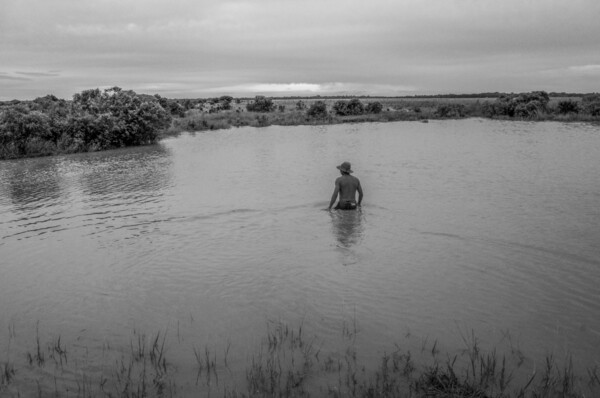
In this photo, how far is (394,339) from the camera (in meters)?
6.25

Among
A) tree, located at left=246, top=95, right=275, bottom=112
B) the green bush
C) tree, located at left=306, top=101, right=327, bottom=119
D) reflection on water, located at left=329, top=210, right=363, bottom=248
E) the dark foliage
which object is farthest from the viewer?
tree, located at left=246, top=95, right=275, bottom=112

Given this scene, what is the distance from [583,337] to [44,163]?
25.3 m

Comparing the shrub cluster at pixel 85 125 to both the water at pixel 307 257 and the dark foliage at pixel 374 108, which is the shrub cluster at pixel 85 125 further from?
the dark foliage at pixel 374 108

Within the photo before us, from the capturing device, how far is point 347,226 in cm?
1188

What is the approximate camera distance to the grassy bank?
5031mm

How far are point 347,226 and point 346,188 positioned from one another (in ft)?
4.26

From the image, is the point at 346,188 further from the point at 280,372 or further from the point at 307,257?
the point at 280,372

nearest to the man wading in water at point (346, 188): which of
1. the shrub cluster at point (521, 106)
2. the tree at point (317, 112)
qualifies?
the tree at point (317, 112)

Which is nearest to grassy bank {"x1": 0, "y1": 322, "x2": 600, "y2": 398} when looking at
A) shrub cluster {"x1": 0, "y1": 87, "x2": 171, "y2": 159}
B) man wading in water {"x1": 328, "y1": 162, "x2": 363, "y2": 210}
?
man wading in water {"x1": 328, "y1": 162, "x2": 363, "y2": 210}

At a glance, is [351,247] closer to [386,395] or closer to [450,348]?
[450,348]

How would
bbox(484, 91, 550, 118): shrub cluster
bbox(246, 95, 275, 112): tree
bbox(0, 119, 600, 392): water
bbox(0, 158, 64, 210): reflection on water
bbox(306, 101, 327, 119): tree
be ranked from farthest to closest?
bbox(246, 95, 275, 112): tree → bbox(306, 101, 327, 119): tree → bbox(484, 91, 550, 118): shrub cluster → bbox(0, 158, 64, 210): reflection on water → bbox(0, 119, 600, 392): water

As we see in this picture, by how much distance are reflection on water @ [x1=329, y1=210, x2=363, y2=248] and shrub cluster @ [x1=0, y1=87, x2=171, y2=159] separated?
71.2 ft

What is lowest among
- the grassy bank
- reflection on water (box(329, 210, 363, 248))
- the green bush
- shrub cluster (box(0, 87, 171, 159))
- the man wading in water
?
the grassy bank

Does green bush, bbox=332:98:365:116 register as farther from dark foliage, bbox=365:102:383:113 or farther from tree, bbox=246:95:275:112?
tree, bbox=246:95:275:112
